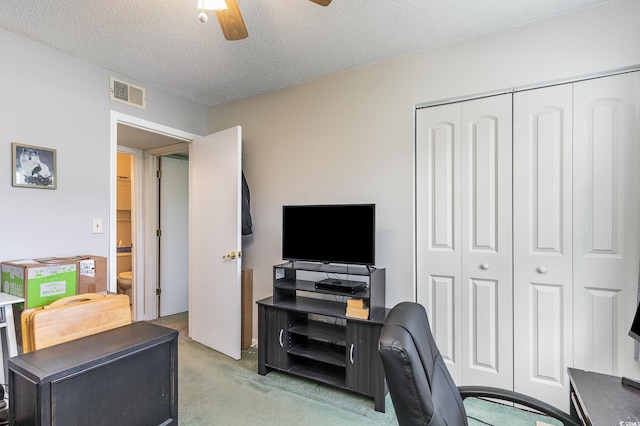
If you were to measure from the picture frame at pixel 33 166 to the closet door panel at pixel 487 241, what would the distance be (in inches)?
117

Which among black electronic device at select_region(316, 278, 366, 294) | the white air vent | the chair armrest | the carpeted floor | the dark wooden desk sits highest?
the white air vent

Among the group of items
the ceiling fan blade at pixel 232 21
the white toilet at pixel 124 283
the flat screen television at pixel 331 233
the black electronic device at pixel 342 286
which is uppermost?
the ceiling fan blade at pixel 232 21

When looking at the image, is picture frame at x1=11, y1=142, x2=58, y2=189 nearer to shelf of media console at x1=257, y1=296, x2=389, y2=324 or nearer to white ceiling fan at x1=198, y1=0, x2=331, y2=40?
white ceiling fan at x1=198, y1=0, x2=331, y2=40

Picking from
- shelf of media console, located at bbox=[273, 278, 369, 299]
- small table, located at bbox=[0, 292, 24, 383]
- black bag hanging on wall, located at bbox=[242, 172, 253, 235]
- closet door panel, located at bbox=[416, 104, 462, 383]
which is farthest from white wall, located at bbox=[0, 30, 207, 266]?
closet door panel, located at bbox=[416, 104, 462, 383]

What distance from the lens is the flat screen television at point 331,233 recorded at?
94.6 inches

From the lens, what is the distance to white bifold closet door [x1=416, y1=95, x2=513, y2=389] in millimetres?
2229

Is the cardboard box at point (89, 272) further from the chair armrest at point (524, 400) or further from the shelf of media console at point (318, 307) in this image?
the chair armrest at point (524, 400)

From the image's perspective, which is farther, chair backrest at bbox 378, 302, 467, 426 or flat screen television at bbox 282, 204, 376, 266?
flat screen television at bbox 282, 204, 376, 266

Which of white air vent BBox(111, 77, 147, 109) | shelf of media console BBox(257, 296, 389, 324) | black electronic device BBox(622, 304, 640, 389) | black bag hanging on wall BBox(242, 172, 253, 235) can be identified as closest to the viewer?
black electronic device BBox(622, 304, 640, 389)

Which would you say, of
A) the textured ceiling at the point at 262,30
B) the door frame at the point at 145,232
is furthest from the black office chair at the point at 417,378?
the door frame at the point at 145,232

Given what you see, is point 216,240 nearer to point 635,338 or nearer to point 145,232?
point 145,232

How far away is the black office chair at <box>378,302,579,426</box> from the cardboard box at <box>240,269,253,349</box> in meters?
2.31

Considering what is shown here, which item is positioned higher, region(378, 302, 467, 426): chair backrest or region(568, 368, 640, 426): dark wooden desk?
region(378, 302, 467, 426): chair backrest

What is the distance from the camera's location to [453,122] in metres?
2.39
